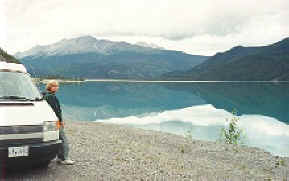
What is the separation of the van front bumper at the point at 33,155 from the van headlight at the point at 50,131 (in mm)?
121

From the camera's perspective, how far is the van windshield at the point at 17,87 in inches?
373

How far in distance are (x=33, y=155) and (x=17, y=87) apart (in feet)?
7.83

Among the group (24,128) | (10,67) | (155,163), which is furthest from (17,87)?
(155,163)

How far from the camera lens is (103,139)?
17625 millimetres

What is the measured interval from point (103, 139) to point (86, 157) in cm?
488

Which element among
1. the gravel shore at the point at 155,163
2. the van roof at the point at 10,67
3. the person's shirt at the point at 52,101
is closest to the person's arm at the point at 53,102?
the person's shirt at the point at 52,101

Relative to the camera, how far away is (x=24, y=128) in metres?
8.25

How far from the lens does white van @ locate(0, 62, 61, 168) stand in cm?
802

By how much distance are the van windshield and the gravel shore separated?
1977 millimetres

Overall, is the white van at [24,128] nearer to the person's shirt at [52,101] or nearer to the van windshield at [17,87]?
the van windshield at [17,87]

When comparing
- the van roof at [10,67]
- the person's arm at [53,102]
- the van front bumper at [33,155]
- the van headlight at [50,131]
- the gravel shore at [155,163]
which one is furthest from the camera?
the gravel shore at [155,163]

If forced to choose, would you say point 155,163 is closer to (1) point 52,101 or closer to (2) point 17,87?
(1) point 52,101

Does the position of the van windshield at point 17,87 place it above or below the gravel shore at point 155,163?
above

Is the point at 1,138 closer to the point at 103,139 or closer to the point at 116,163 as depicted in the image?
the point at 116,163
